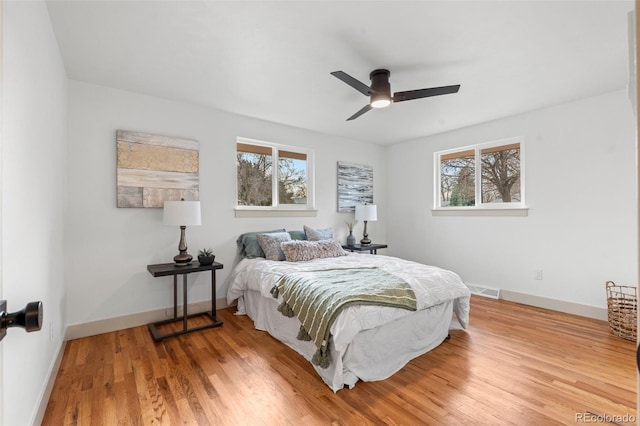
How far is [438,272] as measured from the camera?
2871 mm

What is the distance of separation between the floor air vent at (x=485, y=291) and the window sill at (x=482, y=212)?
103 centimetres

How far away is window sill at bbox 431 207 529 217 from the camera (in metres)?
3.88

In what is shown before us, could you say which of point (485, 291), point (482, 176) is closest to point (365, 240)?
point (485, 291)

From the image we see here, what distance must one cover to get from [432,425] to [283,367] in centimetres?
111

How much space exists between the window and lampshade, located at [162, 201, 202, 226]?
3657 millimetres

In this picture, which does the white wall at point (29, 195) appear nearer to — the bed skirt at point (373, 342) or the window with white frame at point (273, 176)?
the bed skirt at point (373, 342)

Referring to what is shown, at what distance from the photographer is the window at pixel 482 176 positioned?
159 inches

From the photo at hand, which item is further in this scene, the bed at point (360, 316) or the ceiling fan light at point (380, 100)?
the ceiling fan light at point (380, 100)

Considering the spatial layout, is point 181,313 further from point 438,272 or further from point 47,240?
point 438,272

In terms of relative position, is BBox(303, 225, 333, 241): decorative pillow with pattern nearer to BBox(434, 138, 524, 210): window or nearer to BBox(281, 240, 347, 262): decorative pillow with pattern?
BBox(281, 240, 347, 262): decorative pillow with pattern

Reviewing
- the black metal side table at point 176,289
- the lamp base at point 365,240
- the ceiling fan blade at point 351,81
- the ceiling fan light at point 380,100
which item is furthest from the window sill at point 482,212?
the black metal side table at point 176,289

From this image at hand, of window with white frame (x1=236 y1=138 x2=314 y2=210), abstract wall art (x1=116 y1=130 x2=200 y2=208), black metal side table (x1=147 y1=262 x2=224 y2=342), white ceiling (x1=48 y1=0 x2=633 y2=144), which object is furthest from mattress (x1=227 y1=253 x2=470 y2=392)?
white ceiling (x1=48 y1=0 x2=633 y2=144)

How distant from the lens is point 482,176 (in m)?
4.38

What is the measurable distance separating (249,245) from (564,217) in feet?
12.4
